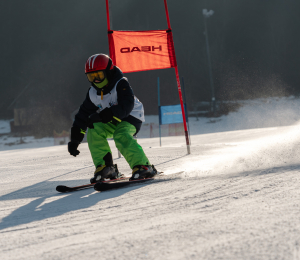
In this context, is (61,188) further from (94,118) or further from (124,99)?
(124,99)

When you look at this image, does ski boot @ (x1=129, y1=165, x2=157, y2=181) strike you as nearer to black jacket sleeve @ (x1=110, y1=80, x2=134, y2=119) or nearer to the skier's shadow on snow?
the skier's shadow on snow

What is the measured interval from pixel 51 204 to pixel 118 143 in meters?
1.00

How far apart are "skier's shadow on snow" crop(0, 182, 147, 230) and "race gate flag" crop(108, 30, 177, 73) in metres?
3.36

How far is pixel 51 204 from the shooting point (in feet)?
7.94

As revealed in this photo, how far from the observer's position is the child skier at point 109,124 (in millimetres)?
3178

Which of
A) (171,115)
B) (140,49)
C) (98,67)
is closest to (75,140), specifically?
(98,67)

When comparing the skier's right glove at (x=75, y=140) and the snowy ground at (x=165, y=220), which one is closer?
the snowy ground at (x=165, y=220)

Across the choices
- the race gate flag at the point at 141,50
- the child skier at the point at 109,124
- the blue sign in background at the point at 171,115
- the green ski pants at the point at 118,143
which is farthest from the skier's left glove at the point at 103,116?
the blue sign in background at the point at 171,115

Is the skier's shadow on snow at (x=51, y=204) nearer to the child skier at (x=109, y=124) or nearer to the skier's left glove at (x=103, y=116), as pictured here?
the child skier at (x=109, y=124)

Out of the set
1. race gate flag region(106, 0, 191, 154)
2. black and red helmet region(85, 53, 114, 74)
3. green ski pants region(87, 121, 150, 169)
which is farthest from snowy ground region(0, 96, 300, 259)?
race gate flag region(106, 0, 191, 154)

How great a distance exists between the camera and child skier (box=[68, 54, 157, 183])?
3.18 meters

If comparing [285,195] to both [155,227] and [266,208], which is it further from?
[155,227]

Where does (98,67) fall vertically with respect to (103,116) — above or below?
above

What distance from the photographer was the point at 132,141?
10.5 ft
